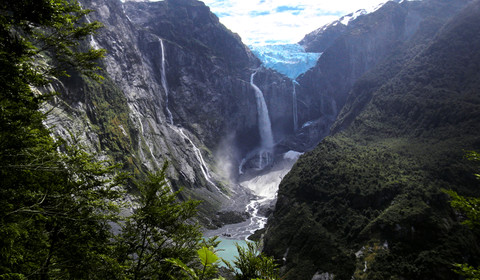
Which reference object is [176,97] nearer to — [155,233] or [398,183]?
[398,183]

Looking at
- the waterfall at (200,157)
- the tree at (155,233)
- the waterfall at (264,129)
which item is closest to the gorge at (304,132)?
the waterfall at (264,129)

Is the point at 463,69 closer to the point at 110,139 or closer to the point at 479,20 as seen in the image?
the point at 479,20

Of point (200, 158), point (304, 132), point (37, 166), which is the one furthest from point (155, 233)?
point (304, 132)

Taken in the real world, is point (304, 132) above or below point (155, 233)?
below

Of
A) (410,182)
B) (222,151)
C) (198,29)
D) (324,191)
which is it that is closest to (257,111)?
(222,151)

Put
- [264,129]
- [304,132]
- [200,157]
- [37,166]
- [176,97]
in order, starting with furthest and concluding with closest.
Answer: [304,132] → [264,129] → [176,97] → [200,157] → [37,166]

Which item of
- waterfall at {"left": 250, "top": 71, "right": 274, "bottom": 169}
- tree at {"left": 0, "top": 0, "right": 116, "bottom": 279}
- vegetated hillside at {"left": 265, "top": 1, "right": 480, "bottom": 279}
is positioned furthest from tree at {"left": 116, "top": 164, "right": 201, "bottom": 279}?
waterfall at {"left": 250, "top": 71, "right": 274, "bottom": 169}
